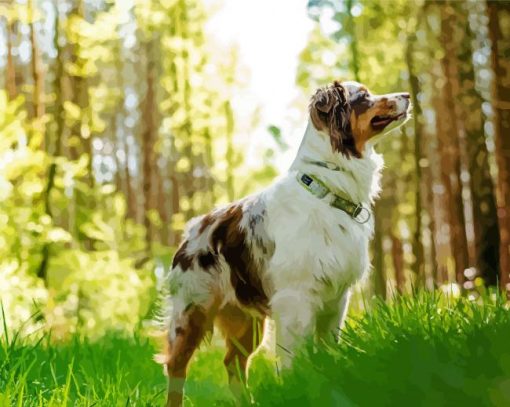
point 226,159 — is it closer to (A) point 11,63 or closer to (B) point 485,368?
(A) point 11,63

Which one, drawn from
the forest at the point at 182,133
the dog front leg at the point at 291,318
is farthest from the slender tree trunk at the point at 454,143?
the dog front leg at the point at 291,318

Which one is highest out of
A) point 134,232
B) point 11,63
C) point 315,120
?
point 11,63

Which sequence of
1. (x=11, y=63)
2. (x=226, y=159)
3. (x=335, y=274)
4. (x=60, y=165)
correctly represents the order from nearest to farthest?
(x=335, y=274)
(x=60, y=165)
(x=11, y=63)
(x=226, y=159)

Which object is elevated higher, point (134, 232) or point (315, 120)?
point (315, 120)

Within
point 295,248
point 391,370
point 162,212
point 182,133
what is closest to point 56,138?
point 182,133

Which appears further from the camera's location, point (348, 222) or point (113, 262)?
point (113, 262)

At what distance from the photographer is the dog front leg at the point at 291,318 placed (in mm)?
4434

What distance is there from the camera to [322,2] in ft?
47.5

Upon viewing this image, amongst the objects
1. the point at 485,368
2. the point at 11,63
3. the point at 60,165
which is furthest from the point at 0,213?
the point at 485,368

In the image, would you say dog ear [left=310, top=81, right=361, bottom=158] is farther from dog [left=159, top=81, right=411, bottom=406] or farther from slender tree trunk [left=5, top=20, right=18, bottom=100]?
slender tree trunk [left=5, top=20, right=18, bottom=100]

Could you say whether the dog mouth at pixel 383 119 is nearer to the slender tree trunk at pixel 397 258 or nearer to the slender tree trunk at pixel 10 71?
the slender tree trunk at pixel 10 71

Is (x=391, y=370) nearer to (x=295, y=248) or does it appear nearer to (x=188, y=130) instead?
(x=295, y=248)

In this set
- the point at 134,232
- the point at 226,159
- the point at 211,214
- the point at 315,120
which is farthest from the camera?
the point at 226,159

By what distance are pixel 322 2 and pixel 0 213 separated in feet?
26.4
